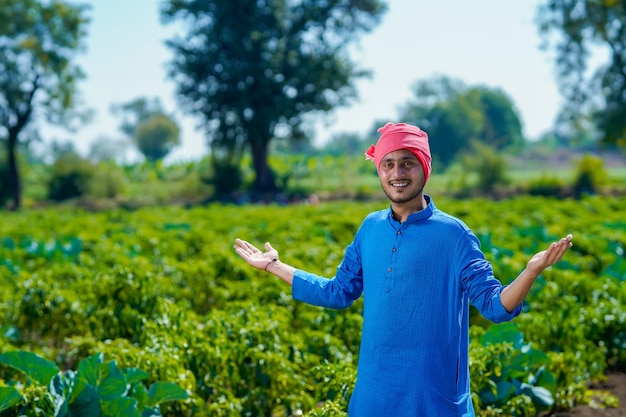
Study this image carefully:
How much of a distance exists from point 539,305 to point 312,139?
103 feet

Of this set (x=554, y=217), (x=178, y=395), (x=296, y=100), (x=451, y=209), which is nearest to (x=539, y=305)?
(x=178, y=395)

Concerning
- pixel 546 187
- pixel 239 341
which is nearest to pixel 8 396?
pixel 239 341

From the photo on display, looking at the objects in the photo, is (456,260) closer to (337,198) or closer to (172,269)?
(172,269)

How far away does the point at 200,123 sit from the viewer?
3738 cm

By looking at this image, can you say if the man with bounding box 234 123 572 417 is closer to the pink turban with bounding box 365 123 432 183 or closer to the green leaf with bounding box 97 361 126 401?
the pink turban with bounding box 365 123 432 183

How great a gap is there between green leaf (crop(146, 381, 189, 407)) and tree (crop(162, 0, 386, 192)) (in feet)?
103

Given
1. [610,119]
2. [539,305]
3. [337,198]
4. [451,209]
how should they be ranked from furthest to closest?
[337,198]
[610,119]
[451,209]
[539,305]

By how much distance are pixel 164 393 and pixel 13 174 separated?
35587 mm

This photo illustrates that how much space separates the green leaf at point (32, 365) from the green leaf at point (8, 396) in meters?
0.40

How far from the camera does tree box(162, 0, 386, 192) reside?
119ft

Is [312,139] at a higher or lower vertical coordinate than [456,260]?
higher

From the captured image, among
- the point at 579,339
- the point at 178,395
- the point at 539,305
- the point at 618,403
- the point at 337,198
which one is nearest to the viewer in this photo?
the point at 178,395

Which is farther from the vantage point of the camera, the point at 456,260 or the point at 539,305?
the point at 539,305

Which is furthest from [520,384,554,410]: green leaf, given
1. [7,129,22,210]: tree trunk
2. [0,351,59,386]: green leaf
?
[7,129,22,210]: tree trunk
